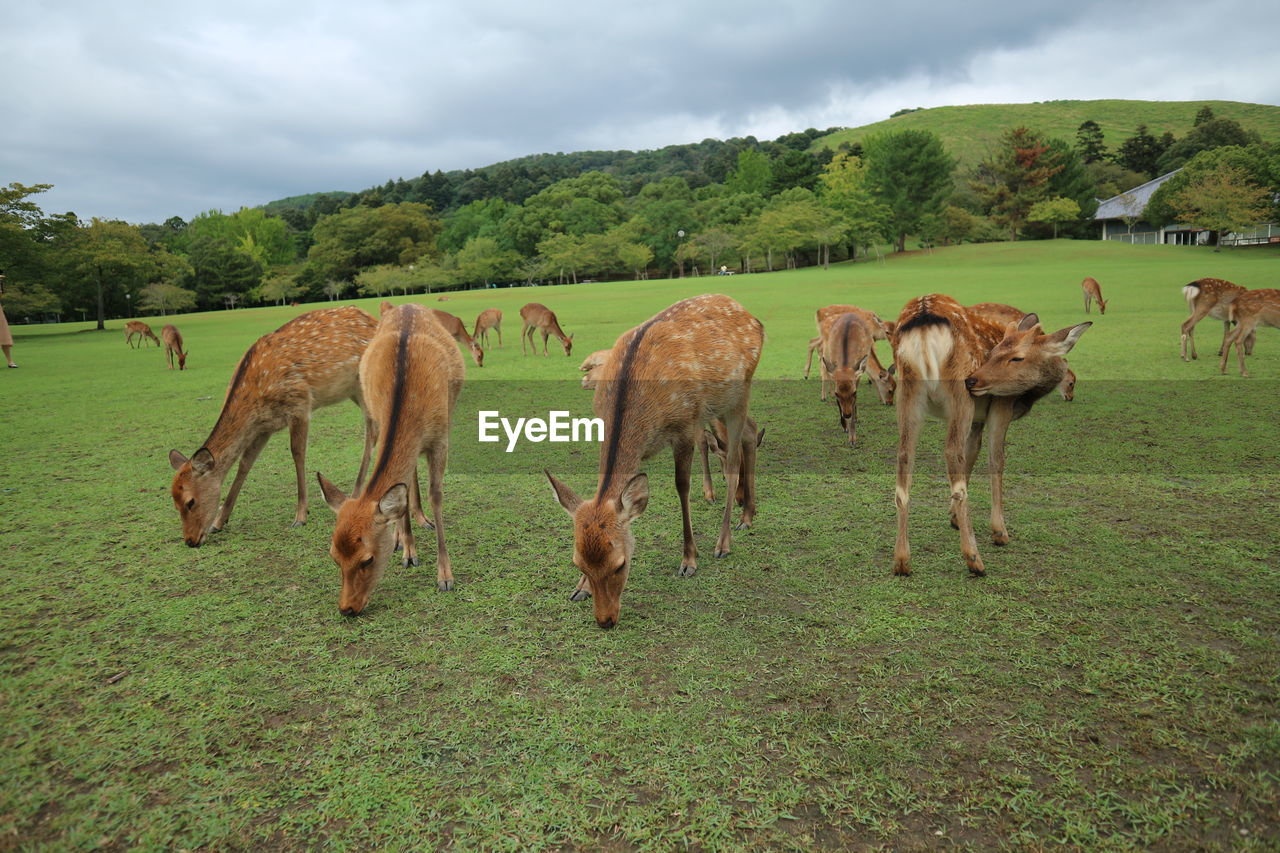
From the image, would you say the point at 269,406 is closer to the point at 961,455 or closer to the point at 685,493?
the point at 685,493

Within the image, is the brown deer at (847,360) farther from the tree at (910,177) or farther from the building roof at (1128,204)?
the building roof at (1128,204)

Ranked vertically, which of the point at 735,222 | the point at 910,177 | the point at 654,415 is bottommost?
the point at 654,415

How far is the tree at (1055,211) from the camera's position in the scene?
2820 inches

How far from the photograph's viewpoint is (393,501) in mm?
4316

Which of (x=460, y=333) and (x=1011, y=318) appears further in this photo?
(x=460, y=333)

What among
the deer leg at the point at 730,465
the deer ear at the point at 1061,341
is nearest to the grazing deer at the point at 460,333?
the deer leg at the point at 730,465

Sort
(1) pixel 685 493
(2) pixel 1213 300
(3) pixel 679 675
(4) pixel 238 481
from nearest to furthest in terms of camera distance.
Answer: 1. (3) pixel 679 675
2. (1) pixel 685 493
3. (4) pixel 238 481
4. (2) pixel 1213 300

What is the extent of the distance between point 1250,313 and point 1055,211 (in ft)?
235

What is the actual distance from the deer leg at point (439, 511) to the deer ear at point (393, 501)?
23.5 inches

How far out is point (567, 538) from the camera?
5.85 metres

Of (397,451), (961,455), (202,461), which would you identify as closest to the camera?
(397,451)

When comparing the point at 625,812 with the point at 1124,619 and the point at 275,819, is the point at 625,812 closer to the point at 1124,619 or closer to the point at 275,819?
the point at 275,819

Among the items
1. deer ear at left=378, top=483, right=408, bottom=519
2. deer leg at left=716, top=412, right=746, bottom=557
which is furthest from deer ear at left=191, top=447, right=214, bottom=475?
deer leg at left=716, top=412, right=746, bottom=557

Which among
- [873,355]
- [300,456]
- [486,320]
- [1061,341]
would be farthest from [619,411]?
[486,320]
